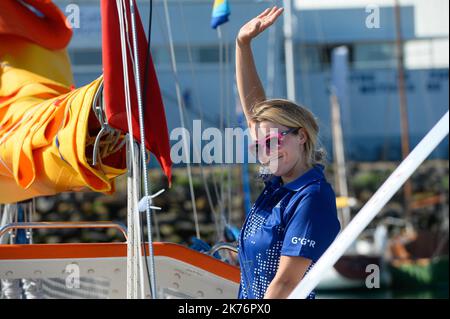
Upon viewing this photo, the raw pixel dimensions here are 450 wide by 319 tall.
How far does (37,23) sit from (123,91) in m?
1.78

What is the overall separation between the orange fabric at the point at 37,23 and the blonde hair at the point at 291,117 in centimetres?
239

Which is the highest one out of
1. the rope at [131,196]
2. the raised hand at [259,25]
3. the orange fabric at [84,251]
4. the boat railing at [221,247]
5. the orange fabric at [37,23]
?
the orange fabric at [37,23]

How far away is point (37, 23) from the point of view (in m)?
4.87

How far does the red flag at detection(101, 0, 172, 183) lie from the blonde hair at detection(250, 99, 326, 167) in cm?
63

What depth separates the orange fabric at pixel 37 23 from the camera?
467 centimetres

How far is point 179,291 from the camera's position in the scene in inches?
152

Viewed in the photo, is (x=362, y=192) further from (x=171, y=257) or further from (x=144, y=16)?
(x=171, y=257)

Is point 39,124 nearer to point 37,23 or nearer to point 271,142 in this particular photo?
point 37,23

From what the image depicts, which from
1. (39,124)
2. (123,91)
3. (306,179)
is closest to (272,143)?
(306,179)

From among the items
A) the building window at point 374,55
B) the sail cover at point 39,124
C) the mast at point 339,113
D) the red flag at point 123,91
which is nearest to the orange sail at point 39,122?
the sail cover at point 39,124

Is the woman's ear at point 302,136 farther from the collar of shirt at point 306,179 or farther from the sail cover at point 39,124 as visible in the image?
the sail cover at point 39,124

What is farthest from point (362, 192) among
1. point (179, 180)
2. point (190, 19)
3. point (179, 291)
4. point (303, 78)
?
point (179, 291)

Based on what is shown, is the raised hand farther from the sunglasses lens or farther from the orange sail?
the orange sail

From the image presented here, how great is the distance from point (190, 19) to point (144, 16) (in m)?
8.16
